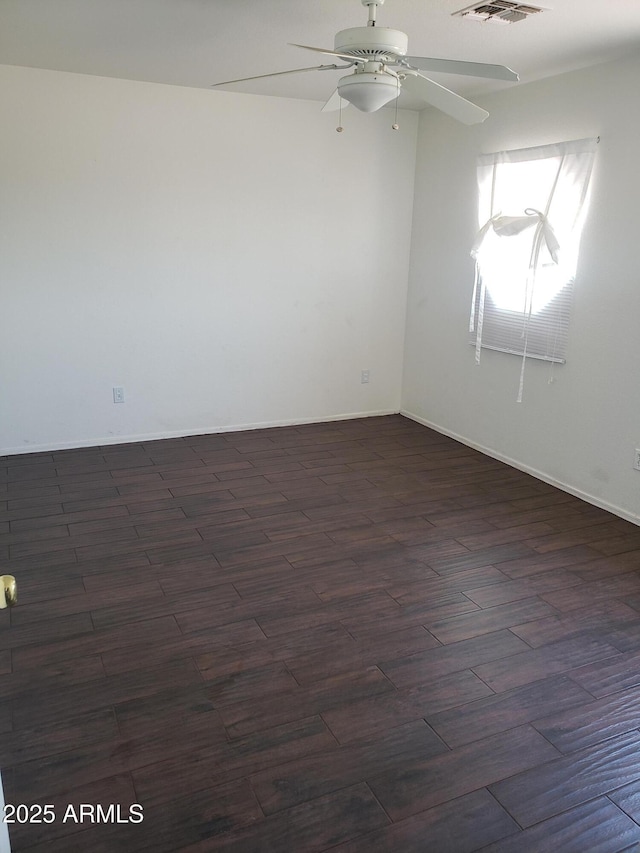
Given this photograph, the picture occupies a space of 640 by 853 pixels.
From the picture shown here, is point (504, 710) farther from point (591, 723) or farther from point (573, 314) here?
point (573, 314)

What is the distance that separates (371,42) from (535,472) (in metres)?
2.97

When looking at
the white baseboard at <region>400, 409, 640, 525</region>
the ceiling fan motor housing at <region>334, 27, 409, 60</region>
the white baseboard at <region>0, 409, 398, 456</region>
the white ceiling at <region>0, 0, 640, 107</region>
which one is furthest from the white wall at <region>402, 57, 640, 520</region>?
the ceiling fan motor housing at <region>334, 27, 409, 60</region>

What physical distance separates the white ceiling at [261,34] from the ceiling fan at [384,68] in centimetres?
44

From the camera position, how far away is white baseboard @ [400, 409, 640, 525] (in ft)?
12.6

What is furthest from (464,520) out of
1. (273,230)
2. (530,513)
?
(273,230)

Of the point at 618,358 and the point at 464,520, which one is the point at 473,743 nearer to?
the point at 464,520

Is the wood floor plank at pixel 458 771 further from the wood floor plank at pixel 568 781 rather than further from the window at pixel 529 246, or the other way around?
the window at pixel 529 246

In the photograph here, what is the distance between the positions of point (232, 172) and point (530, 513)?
313cm

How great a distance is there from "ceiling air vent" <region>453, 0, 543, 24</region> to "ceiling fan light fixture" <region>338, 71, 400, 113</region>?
66 centimetres

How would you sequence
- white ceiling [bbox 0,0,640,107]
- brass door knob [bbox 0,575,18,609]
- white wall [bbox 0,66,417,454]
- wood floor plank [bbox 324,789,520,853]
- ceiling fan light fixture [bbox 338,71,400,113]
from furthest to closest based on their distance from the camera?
white wall [bbox 0,66,417,454], white ceiling [bbox 0,0,640,107], ceiling fan light fixture [bbox 338,71,400,113], wood floor plank [bbox 324,789,520,853], brass door knob [bbox 0,575,18,609]

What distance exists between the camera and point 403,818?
184 centimetres

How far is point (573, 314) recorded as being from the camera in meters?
4.05

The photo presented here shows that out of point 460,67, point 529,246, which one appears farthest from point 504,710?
point 529,246

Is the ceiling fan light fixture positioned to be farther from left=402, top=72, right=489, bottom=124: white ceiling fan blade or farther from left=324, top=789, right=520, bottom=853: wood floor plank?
left=324, top=789, right=520, bottom=853: wood floor plank
